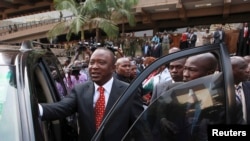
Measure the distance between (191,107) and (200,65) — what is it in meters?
0.24

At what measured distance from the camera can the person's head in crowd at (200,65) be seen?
1.77m

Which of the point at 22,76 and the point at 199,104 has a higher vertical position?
the point at 22,76

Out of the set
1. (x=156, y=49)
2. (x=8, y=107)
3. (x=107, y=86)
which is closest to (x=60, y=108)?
(x=107, y=86)

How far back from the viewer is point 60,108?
2506 millimetres

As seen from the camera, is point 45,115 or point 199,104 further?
point 45,115

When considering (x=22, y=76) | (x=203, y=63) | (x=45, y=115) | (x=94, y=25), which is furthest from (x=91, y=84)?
(x=94, y=25)

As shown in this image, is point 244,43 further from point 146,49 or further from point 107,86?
point 107,86

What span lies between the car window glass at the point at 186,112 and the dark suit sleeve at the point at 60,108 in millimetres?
786

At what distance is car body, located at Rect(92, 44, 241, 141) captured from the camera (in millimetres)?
1654

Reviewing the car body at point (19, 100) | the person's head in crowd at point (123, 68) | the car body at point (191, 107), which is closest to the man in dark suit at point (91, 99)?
the car body at point (19, 100)

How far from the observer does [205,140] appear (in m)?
1.64

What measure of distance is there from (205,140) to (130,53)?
16.1 meters

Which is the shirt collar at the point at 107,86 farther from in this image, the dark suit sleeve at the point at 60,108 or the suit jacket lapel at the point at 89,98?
the dark suit sleeve at the point at 60,108

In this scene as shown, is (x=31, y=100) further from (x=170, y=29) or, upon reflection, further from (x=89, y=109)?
(x=170, y=29)
